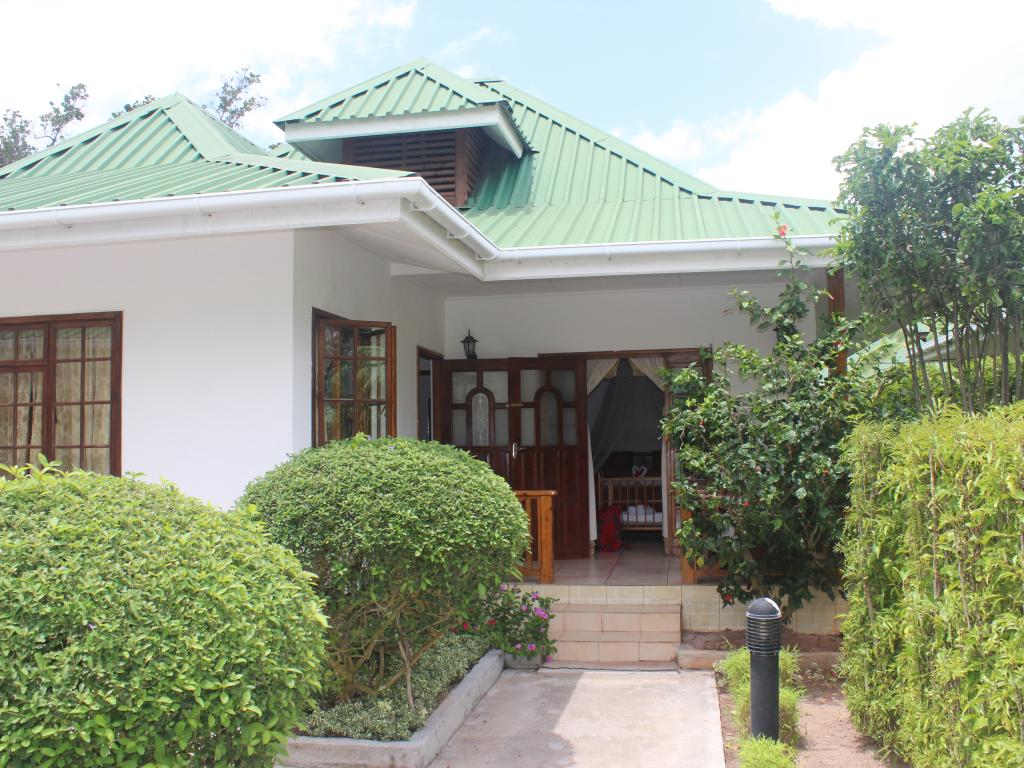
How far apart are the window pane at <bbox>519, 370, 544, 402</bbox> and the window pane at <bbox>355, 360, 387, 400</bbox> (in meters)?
2.79

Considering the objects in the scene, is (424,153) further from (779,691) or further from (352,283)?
(779,691)

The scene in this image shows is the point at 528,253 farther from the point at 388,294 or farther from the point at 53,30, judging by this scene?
the point at 53,30

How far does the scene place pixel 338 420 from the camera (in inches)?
263

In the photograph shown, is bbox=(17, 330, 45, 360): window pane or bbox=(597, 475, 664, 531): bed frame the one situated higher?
bbox=(17, 330, 45, 360): window pane

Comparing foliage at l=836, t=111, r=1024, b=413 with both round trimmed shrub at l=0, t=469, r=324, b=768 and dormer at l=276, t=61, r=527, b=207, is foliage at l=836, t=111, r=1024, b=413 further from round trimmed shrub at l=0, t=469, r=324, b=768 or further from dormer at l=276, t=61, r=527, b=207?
dormer at l=276, t=61, r=527, b=207

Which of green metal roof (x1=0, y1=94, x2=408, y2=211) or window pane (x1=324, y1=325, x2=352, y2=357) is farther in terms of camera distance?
window pane (x1=324, y1=325, x2=352, y2=357)

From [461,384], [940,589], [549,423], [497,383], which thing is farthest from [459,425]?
[940,589]

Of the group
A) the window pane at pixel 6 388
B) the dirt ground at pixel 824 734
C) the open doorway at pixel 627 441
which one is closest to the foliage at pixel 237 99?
the open doorway at pixel 627 441

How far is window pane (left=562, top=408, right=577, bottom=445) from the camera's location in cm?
963

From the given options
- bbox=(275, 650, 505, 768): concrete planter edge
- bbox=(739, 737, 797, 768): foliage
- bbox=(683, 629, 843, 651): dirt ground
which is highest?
bbox=(739, 737, 797, 768): foliage

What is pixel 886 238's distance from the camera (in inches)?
199

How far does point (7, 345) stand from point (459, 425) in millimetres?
4395

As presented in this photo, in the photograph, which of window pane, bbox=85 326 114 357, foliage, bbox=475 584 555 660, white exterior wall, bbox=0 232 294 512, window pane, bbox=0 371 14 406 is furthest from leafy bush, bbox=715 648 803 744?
window pane, bbox=0 371 14 406

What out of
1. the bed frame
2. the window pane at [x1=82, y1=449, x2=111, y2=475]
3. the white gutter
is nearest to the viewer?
the white gutter
